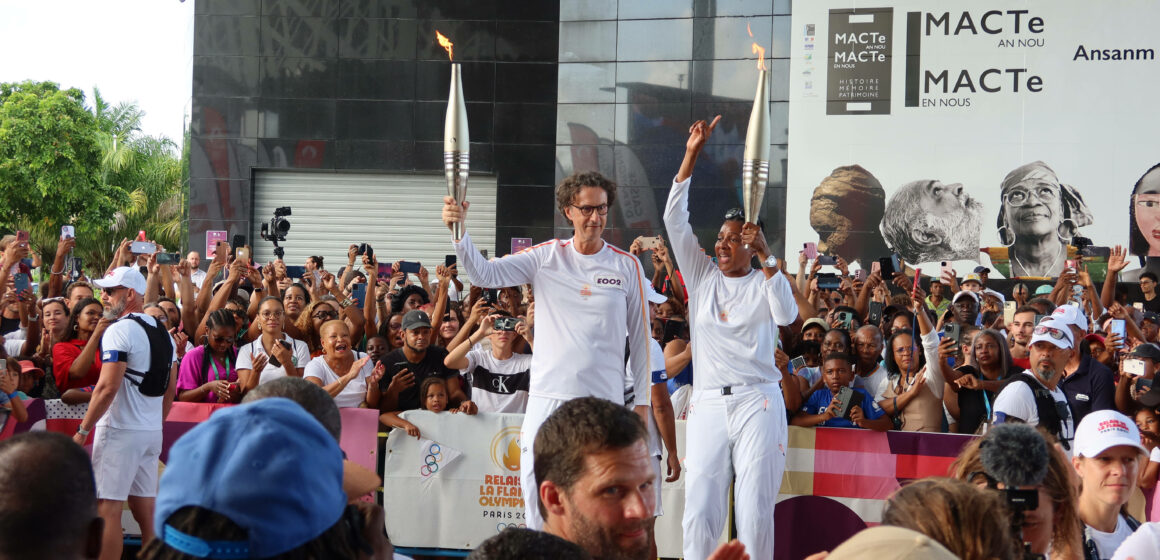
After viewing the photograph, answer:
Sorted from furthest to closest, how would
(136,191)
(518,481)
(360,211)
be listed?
(136,191) < (360,211) < (518,481)

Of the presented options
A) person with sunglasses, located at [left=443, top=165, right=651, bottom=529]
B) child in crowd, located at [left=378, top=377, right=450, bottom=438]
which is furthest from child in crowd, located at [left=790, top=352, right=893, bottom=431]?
child in crowd, located at [left=378, top=377, right=450, bottom=438]

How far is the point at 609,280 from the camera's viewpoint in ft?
19.6

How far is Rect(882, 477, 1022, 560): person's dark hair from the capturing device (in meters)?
2.41

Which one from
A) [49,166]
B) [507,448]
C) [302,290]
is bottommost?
[507,448]

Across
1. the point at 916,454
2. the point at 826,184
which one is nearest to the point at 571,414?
the point at 916,454

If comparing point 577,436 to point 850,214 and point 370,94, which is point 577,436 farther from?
point 370,94

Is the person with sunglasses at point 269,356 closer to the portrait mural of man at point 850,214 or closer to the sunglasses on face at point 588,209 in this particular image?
the sunglasses on face at point 588,209

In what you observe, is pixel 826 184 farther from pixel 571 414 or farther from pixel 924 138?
pixel 571 414

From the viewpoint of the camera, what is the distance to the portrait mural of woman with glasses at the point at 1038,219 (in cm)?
1877

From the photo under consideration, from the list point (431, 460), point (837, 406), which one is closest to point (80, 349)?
point (431, 460)

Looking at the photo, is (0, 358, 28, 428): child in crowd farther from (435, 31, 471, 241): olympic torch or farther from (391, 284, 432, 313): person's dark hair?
(391, 284, 432, 313): person's dark hair

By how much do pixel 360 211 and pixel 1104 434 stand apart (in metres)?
18.8

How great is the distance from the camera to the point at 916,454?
23.6ft

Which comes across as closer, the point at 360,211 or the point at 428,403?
the point at 428,403
